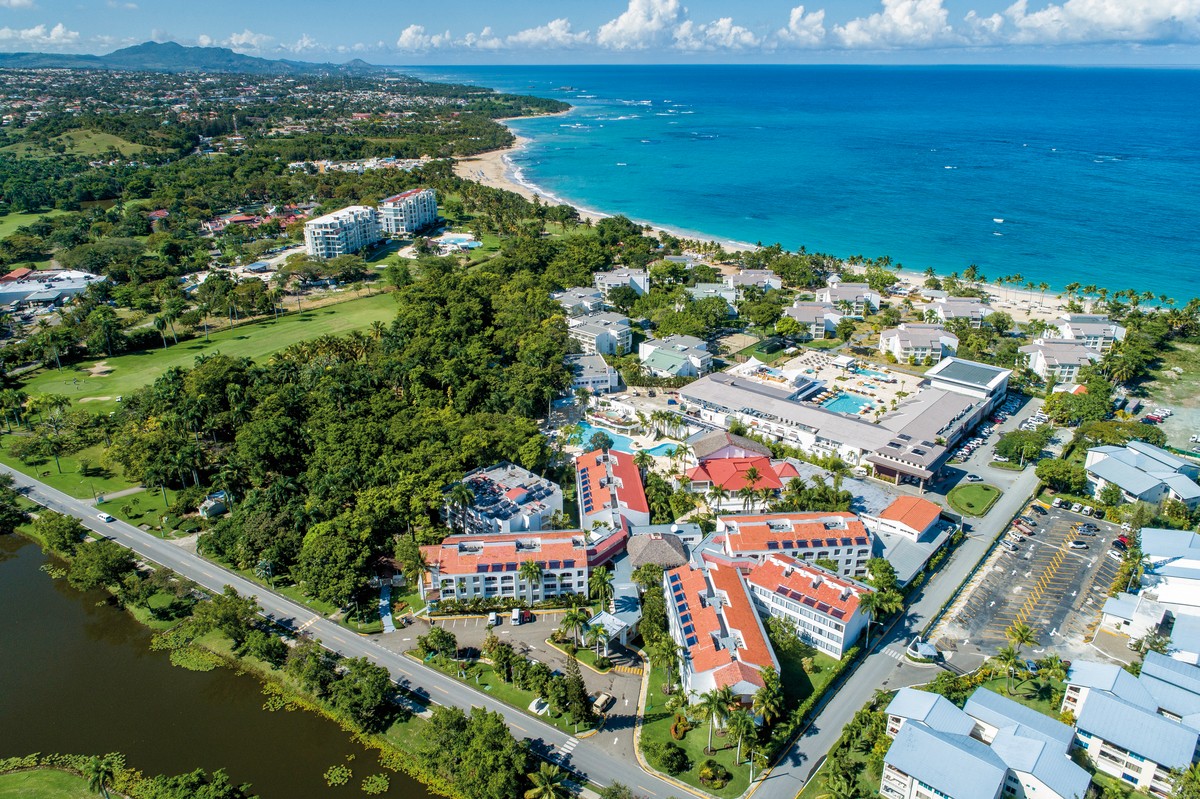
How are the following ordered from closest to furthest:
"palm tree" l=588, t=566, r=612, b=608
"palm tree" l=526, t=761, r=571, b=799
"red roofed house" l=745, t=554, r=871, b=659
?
"palm tree" l=526, t=761, r=571, b=799, "red roofed house" l=745, t=554, r=871, b=659, "palm tree" l=588, t=566, r=612, b=608

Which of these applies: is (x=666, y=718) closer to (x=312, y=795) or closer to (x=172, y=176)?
(x=312, y=795)

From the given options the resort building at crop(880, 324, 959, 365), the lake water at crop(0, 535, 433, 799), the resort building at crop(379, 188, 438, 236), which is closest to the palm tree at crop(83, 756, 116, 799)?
the lake water at crop(0, 535, 433, 799)

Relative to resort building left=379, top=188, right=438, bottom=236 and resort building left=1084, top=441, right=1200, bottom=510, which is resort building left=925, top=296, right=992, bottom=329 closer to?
resort building left=1084, top=441, right=1200, bottom=510

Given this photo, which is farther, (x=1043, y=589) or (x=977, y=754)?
(x=1043, y=589)

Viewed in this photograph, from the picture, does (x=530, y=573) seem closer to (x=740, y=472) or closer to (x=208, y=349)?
(x=740, y=472)

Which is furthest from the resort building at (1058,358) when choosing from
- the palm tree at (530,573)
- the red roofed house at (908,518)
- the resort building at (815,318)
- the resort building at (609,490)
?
the palm tree at (530,573)

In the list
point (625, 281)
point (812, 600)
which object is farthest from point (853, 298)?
point (812, 600)
